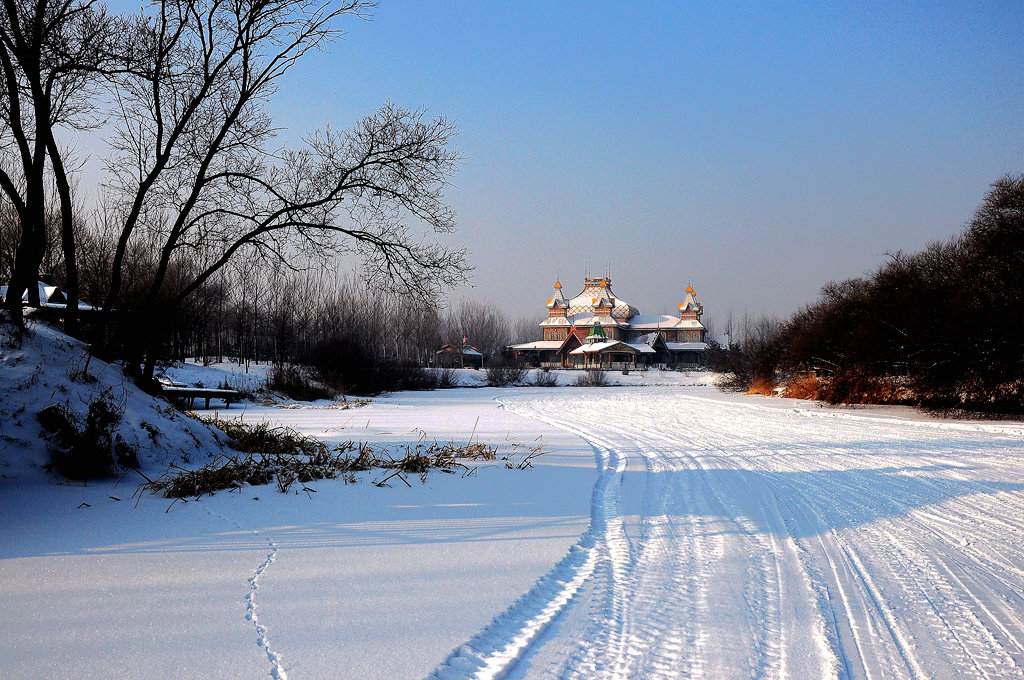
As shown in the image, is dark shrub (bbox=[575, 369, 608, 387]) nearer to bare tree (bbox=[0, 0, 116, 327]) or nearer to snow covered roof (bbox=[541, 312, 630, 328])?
snow covered roof (bbox=[541, 312, 630, 328])

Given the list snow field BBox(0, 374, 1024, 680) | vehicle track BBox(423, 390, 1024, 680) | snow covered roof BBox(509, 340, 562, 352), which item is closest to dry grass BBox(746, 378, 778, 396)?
vehicle track BBox(423, 390, 1024, 680)

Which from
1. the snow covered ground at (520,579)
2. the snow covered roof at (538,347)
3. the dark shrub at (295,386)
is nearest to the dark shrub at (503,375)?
the dark shrub at (295,386)

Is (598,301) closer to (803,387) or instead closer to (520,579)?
(803,387)

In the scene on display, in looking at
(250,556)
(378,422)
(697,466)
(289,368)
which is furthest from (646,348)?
(250,556)

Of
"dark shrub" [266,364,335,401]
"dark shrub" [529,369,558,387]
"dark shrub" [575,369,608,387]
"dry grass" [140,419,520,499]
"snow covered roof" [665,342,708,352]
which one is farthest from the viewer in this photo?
"snow covered roof" [665,342,708,352]

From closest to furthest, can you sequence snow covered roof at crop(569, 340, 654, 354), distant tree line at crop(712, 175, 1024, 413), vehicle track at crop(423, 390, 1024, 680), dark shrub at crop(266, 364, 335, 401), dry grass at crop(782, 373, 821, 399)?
vehicle track at crop(423, 390, 1024, 680) < distant tree line at crop(712, 175, 1024, 413) < dry grass at crop(782, 373, 821, 399) < dark shrub at crop(266, 364, 335, 401) < snow covered roof at crop(569, 340, 654, 354)

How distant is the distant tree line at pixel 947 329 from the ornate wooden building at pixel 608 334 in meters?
49.2

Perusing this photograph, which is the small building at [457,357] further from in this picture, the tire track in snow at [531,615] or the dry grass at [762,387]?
the tire track in snow at [531,615]

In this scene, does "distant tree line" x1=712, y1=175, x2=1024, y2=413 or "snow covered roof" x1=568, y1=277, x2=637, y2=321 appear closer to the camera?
"distant tree line" x1=712, y1=175, x2=1024, y2=413

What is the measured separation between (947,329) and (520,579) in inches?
642

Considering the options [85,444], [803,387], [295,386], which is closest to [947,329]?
[803,387]

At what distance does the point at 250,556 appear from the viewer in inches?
173

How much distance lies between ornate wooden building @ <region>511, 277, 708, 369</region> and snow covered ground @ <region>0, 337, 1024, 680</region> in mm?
66171

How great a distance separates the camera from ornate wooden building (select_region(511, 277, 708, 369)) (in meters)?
75.9
